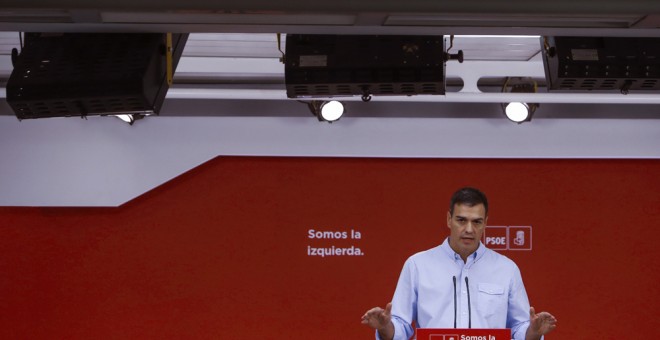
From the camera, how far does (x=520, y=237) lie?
6098 millimetres

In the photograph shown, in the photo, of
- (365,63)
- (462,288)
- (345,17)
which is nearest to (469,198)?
(462,288)

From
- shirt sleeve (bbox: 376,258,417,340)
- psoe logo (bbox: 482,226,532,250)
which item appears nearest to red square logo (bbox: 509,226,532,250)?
psoe logo (bbox: 482,226,532,250)

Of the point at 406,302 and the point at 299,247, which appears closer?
the point at 406,302

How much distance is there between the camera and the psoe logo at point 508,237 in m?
6.08

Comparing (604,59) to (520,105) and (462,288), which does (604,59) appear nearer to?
(462,288)

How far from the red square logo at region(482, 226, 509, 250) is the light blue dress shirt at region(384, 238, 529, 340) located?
2528 mm

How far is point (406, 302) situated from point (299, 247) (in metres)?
2.63

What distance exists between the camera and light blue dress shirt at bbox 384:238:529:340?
342 cm

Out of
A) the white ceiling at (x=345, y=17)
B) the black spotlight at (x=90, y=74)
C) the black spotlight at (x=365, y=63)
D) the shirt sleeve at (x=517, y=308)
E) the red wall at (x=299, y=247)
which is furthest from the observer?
the red wall at (x=299, y=247)

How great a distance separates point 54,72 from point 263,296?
9.89 feet

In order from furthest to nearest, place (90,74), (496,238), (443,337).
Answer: (496,238)
(90,74)
(443,337)

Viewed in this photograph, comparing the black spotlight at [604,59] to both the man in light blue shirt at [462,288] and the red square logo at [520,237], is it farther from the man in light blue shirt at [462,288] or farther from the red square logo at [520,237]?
the red square logo at [520,237]

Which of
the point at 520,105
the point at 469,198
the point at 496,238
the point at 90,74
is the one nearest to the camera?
the point at 90,74

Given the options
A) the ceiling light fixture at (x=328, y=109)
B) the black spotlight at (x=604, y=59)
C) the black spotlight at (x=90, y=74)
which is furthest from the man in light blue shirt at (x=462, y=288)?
the ceiling light fixture at (x=328, y=109)
